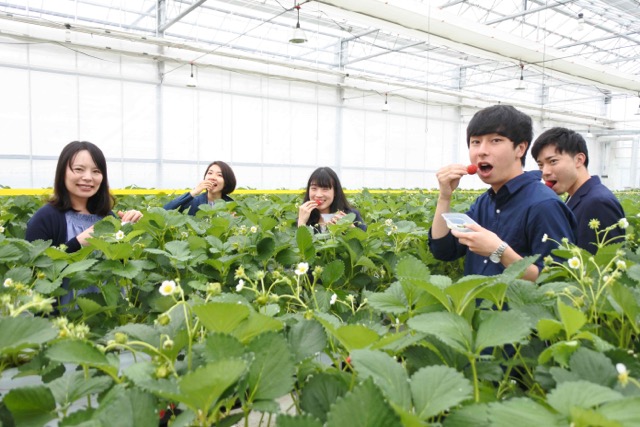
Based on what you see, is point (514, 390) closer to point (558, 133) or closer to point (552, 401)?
point (552, 401)

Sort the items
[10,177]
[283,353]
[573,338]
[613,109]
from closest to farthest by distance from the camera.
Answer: [283,353], [573,338], [10,177], [613,109]

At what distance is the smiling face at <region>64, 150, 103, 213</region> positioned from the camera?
2609 mm

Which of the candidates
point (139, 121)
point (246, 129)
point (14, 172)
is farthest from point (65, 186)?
point (246, 129)

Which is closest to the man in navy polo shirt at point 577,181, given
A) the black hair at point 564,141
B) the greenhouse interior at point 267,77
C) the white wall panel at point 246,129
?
the black hair at point 564,141

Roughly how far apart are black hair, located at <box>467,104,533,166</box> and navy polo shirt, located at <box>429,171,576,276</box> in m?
0.17

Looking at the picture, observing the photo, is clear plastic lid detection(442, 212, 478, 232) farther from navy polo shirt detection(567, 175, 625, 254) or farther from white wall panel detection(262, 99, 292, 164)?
white wall panel detection(262, 99, 292, 164)

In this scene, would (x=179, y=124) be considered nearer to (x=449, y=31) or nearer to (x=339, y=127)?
(x=339, y=127)

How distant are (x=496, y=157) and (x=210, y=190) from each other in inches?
110

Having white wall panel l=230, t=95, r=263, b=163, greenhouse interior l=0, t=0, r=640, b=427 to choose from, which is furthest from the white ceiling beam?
white wall panel l=230, t=95, r=263, b=163

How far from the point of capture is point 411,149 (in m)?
20.4

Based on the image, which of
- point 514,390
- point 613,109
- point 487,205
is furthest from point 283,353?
point 613,109

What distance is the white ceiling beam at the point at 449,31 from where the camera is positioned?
8760 millimetres

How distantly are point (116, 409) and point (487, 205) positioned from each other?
5.94 feet

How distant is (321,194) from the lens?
11.4 ft
